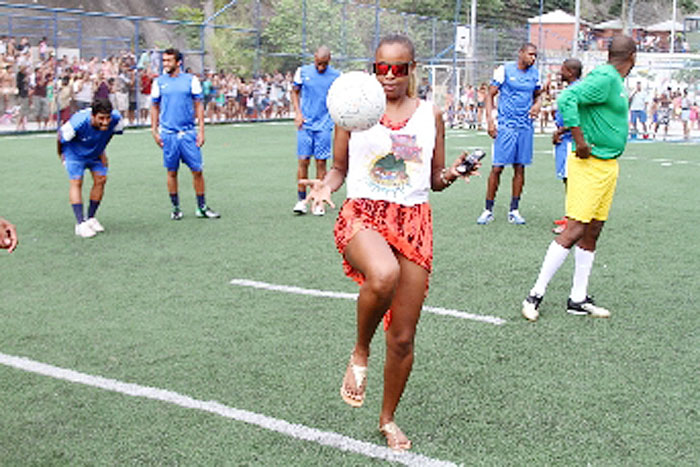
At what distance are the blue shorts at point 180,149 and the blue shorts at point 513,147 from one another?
3797mm

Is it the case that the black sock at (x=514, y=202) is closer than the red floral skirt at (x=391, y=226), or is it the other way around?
the red floral skirt at (x=391, y=226)

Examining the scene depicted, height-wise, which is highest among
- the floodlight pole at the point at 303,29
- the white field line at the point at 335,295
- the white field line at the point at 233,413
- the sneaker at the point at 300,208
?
the floodlight pole at the point at 303,29

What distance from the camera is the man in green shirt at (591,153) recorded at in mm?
5848

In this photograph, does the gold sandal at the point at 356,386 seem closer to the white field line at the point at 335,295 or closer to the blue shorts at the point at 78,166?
the white field line at the point at 335,295

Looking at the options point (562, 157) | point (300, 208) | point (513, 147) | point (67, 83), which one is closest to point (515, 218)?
point (513, 147)

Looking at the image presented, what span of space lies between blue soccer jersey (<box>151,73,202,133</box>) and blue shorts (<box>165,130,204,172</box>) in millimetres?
88

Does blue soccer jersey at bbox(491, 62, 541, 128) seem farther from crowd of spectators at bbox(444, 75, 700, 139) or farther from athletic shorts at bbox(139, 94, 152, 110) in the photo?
athletic shorts at bbox(139, 94, 152, 110)

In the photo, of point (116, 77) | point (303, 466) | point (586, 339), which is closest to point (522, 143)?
point (586, 339)

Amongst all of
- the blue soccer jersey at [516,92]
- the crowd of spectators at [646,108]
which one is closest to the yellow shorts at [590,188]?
the blue soccer jersey at [516,92]

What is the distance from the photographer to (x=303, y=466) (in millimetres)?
3627

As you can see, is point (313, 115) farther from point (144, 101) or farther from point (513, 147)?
point (144, 101)

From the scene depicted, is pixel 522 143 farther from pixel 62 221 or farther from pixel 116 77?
pixel 116 77

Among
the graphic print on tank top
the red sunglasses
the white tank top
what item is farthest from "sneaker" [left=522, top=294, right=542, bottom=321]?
the red sunglasses

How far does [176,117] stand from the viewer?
9930 millimetres
